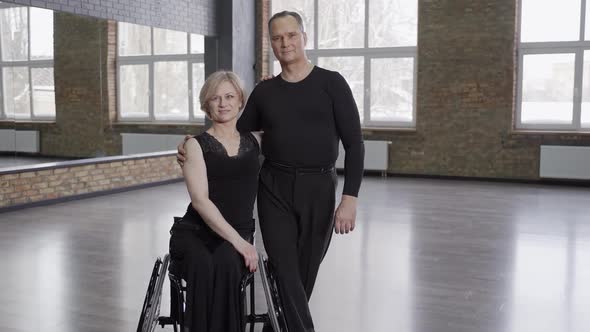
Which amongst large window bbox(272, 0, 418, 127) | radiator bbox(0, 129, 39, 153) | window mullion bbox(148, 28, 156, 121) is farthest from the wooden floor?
large window bbox(272, 0, 418, 127)

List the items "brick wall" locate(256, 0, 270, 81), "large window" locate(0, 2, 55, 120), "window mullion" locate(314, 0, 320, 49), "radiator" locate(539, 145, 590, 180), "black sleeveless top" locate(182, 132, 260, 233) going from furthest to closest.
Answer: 1. "window mullion" locate(314, 0, 320, 49)
2. "brick wall" locate(256, 0, 270, 81)
3. "radiator" locate(539, 145, 590, 180)
4. "large window" locate(0, 2, 55, 120)
5. "black sleeveless top" locate(182, 132, 260, 233)

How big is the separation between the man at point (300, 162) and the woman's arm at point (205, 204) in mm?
198

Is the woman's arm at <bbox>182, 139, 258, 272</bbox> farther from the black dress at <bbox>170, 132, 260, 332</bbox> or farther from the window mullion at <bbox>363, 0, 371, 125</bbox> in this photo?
the window mullion at <bbox>363, 0, 371, 125</bbox>

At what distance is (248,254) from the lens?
240 cm

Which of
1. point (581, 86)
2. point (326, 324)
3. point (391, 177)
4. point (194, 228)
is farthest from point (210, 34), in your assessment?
point (194, 228)

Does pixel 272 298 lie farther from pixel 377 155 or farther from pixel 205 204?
pixel 377 155

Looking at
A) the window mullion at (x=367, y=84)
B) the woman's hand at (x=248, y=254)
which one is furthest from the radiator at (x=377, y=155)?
the woman's hand at (x=248, y=254)

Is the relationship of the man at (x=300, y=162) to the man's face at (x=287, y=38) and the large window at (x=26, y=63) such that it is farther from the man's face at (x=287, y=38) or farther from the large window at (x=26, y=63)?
the large window at (x=26, y=63)

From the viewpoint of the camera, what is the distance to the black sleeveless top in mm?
2445

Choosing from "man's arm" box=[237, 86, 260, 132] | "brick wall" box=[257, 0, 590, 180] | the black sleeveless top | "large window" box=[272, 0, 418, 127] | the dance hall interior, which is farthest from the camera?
"large window" box=[272, 0, 418, 127]

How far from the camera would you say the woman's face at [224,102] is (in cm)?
247

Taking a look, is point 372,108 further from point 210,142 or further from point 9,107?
point 210,142

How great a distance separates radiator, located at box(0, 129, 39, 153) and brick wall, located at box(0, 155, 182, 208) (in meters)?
0.31

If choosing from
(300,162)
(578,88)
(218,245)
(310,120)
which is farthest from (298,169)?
(578,88)
